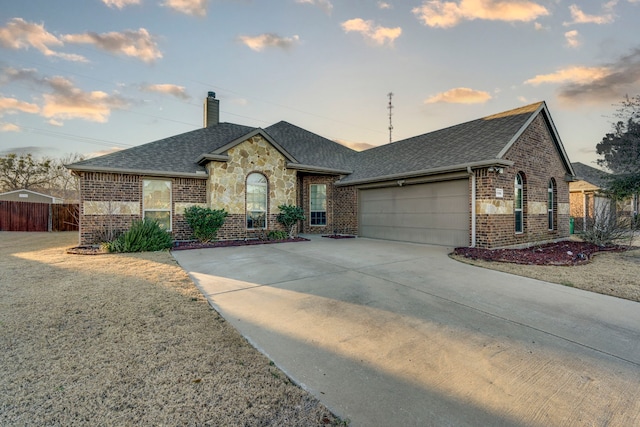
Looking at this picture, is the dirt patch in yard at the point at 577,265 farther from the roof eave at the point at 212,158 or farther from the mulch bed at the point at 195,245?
the roof eave at the point at 212,158

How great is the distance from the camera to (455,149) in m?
10.9

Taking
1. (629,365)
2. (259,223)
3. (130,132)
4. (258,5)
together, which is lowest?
(629,365)

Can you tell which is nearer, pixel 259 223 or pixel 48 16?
pixel 48 16

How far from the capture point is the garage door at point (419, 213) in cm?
988

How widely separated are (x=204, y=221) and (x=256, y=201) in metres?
2.44

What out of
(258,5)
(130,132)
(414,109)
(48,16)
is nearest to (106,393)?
(258,5)

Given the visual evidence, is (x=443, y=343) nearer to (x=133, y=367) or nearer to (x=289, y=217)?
(x=133, y=367)

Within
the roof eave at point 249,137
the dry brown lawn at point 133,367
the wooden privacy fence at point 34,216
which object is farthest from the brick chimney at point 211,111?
the dry brown lawn at point 133,367

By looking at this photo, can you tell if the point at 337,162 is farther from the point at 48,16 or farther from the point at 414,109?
the point at 48,16

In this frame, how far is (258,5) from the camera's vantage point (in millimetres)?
9758

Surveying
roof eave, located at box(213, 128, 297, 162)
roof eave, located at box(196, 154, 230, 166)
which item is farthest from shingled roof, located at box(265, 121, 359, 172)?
roof eave, located at box(196, 154, 230, 166)

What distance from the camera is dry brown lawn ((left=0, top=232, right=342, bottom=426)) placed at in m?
1.96

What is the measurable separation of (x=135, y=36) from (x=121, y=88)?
5625mm

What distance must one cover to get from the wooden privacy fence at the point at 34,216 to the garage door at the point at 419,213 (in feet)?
58.4
